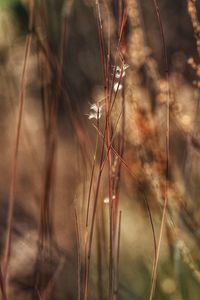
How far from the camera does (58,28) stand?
105 cm

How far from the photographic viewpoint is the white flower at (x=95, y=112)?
3.32ft

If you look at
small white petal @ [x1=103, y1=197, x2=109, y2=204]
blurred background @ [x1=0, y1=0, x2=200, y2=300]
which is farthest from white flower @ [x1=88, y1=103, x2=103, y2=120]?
small white petal @ [x1=103, y1=197, x2=109, y2=204]

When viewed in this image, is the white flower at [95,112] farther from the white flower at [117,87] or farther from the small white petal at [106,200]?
the small white petal at [106,200]

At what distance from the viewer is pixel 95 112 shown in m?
1.05

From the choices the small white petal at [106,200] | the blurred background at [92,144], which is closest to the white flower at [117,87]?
→ the blurred background at [92,144]

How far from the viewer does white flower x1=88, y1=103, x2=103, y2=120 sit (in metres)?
1.01

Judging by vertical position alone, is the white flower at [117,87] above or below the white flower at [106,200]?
above

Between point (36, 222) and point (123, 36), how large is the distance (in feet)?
1.75

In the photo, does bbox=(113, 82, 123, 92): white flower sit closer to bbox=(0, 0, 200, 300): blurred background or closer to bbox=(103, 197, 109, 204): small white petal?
bbox=(0, 0, 200, 300): blurred background

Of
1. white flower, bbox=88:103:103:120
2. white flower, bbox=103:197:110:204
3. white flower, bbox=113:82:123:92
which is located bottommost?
white flower, bbox=103:197:110:204

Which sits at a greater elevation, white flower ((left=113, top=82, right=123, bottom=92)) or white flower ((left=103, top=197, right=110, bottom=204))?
white flower ((left=113, top=82, right=123, bottom=92))

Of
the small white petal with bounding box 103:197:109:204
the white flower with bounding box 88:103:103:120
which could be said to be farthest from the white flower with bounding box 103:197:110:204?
the white flower with bounding box 88:103:103:120

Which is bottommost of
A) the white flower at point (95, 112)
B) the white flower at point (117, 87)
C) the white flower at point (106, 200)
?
the white flower at point (106, 200)

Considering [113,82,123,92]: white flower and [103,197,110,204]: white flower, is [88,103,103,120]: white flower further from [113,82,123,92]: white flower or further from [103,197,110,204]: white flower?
[103,197,110,204]: white flower
